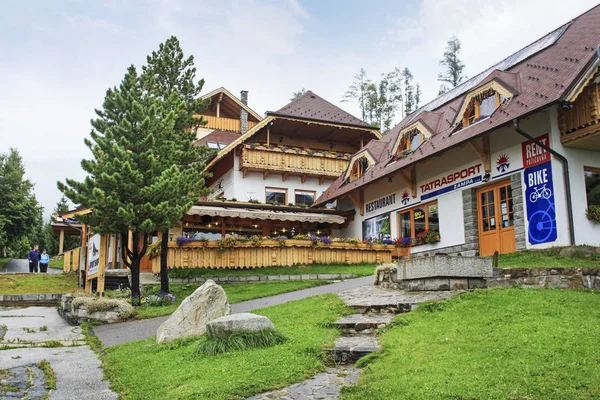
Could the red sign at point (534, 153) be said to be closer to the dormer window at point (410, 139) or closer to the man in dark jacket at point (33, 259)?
the dormer window at point (410, 139)

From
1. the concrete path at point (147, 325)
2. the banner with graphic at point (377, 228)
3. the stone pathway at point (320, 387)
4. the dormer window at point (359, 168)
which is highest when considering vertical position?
the dormer window at point (359, 168)

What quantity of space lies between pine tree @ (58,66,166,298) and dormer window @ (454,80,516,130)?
1030 cm

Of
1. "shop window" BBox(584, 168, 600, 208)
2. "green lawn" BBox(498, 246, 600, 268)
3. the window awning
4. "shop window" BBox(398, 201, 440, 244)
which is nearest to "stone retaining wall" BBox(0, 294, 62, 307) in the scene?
the window awning

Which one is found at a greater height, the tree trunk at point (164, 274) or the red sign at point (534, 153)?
the red sign at point (534, 153)

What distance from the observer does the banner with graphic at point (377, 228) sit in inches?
1077

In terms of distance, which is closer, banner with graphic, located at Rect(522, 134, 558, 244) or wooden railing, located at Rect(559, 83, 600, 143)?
wooden railing, located at Rect(559, 83, 600, 143)

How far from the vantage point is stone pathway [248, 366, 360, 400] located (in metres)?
7.05

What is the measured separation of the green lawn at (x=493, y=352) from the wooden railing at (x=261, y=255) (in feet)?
46.5

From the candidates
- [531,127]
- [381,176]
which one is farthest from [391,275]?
[381,176]

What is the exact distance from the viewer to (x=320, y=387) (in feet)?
24.3

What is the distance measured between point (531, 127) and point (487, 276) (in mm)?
7680

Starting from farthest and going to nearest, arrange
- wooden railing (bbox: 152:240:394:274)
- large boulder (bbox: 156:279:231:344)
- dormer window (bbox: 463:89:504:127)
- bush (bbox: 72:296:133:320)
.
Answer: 1. wooden railing (bbox: 152:240:394:274)
2. dormer window (bbox: 463:89:504:127)
3. bush (bbox: 72:296:133:320)
4. large boulder (bbox: 156:279:231:344)

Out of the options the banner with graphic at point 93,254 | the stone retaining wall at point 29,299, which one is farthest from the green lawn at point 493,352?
the stone retaining wall at point 29,299

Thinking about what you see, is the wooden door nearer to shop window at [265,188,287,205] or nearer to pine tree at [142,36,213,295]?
pine tree at [142,36,213,295]
